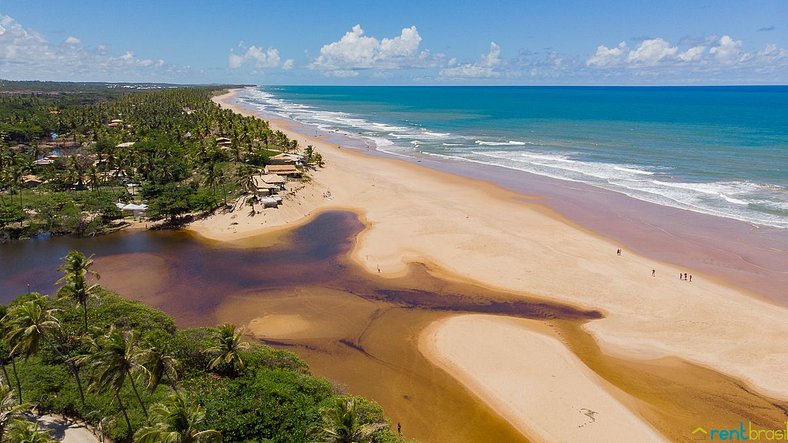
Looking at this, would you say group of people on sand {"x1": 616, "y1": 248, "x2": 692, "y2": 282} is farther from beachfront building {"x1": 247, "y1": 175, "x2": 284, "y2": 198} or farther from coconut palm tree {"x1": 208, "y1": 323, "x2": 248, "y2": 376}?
beachfront building {"x1": 247, "y1": 175, "x2": 284, "y2": 198}

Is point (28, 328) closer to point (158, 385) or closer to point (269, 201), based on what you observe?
point (158, 385)

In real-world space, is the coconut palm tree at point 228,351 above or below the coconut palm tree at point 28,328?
below

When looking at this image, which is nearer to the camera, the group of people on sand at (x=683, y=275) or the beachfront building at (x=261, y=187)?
the group of people on sand at (x=683, y=275)

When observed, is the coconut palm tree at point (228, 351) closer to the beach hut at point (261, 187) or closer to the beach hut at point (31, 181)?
the beach hut at point (261, 187)

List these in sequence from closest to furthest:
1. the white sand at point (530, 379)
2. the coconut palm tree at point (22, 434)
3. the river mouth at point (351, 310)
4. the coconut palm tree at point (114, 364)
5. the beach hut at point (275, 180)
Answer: the coconut palm tree at point (22, 434)
the coconut palm tree at point (114, 364)
the white sand at point (530, 379)
the river mouth at point (351, 310)
the beach hut at point (275, 180)

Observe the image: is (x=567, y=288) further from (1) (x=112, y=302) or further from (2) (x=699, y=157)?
(2) (x=699, y=157)

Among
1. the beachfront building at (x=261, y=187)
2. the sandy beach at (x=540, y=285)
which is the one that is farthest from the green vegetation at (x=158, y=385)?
the beachfront building at (x=261, y=187)
